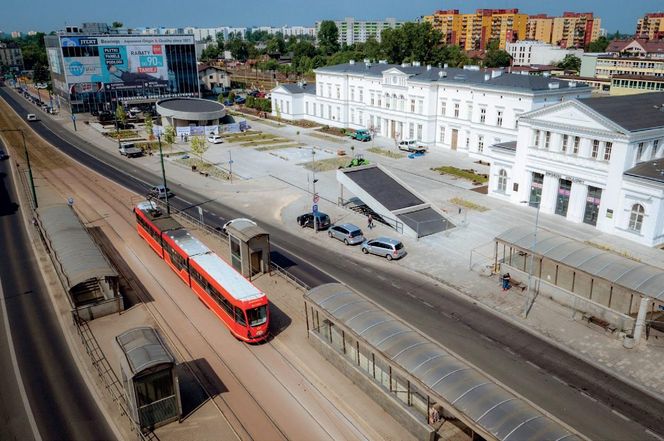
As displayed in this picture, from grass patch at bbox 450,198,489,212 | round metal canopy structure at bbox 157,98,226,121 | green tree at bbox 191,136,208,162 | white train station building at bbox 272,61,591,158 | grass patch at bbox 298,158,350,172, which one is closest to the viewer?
grass patch at bbox 450,198,489,212

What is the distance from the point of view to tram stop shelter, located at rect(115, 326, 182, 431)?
21125 millimetres

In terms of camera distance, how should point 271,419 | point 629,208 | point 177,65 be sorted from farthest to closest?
point 177,65, point 629,208, point 271,419

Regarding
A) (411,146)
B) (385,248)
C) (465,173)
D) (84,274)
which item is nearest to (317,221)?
(385,248)

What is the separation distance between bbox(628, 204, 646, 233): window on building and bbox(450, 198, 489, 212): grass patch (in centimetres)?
1287

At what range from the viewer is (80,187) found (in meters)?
60.9

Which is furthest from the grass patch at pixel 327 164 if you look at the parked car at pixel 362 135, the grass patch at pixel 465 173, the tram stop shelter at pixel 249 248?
the tram stop shelter at pixel 249 248

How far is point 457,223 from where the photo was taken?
46.3 m

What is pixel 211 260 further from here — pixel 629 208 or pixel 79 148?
pixel 79 148

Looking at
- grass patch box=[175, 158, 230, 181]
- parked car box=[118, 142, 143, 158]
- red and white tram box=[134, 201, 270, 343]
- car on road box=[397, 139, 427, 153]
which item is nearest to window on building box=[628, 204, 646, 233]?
red and white tram box=[134, 201, 270, 343]

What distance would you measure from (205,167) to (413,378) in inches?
2183

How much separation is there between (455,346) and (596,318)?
9.74 m

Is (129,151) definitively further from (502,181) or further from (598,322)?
(598,322)

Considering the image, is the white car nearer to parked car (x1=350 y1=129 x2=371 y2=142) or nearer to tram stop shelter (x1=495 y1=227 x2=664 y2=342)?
parked car (x1=350 y1=129 x2=371 y2=142)

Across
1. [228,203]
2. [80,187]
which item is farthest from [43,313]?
[80,187]
